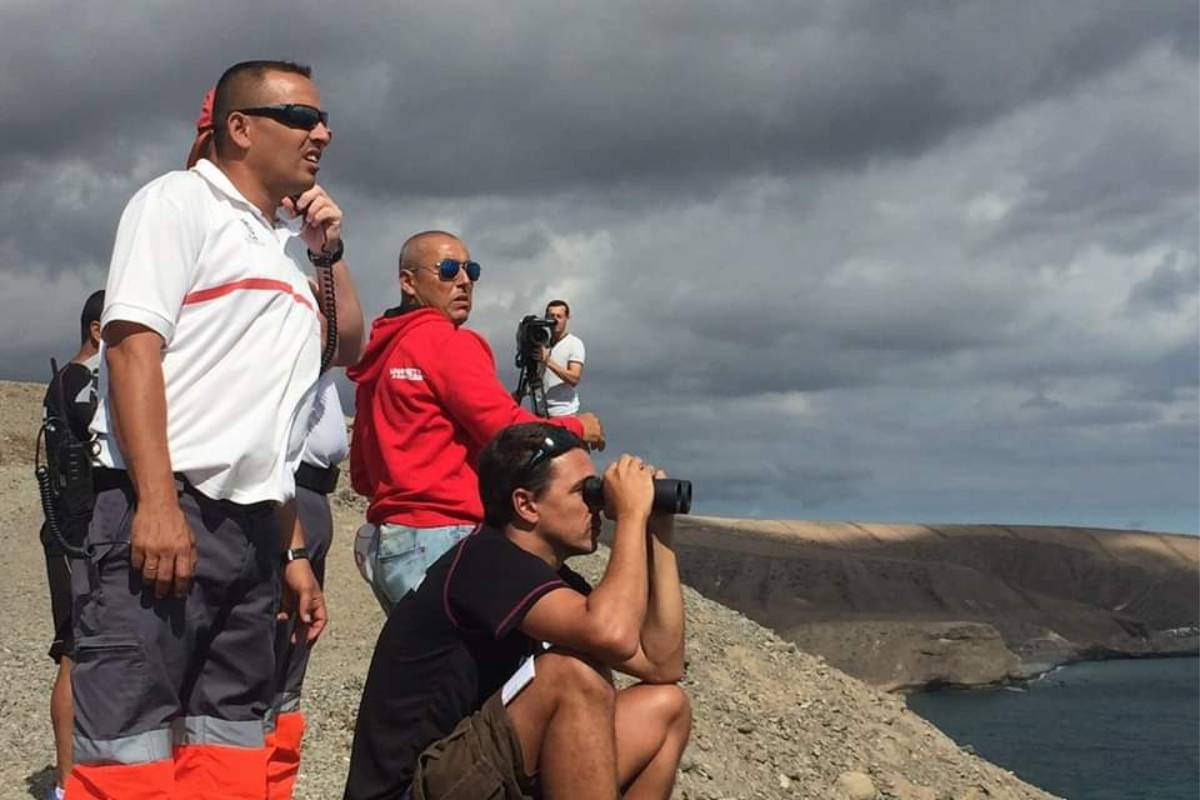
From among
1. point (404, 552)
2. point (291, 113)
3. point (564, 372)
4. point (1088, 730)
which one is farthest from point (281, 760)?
point (1088, 730)

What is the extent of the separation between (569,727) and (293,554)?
78 centimetres

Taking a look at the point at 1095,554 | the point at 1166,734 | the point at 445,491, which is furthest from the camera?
the point at 1095,554

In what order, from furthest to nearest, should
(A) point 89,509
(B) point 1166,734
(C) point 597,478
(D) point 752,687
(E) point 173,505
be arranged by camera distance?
(B) point 1166,734 < (D) point 752,687 < (C) point 597,478 < (A) point 89,509 < (E) point 173,505

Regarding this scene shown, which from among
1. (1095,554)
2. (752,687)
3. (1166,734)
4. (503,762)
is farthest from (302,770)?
(1095,554)

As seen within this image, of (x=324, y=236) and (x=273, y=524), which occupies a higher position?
(x=324, y=236)

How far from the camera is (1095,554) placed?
94812 mm

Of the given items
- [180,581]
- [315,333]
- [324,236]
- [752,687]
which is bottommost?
[752,687]

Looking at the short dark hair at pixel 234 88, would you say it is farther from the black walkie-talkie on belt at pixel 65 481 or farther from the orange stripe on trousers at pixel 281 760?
the orange stripe on trousers at pixel 281 760

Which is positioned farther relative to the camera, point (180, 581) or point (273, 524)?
point (273, 524)

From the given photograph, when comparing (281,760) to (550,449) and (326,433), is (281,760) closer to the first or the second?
(550,449)

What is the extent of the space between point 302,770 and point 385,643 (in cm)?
338

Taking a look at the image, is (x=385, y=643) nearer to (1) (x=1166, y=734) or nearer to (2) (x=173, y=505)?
(2) (x=173, y=505)

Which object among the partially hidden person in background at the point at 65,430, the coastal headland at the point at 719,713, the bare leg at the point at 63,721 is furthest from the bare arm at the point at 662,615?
the coastal headland at the point at 719,713

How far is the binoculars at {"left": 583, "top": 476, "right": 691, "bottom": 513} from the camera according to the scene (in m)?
3.60
